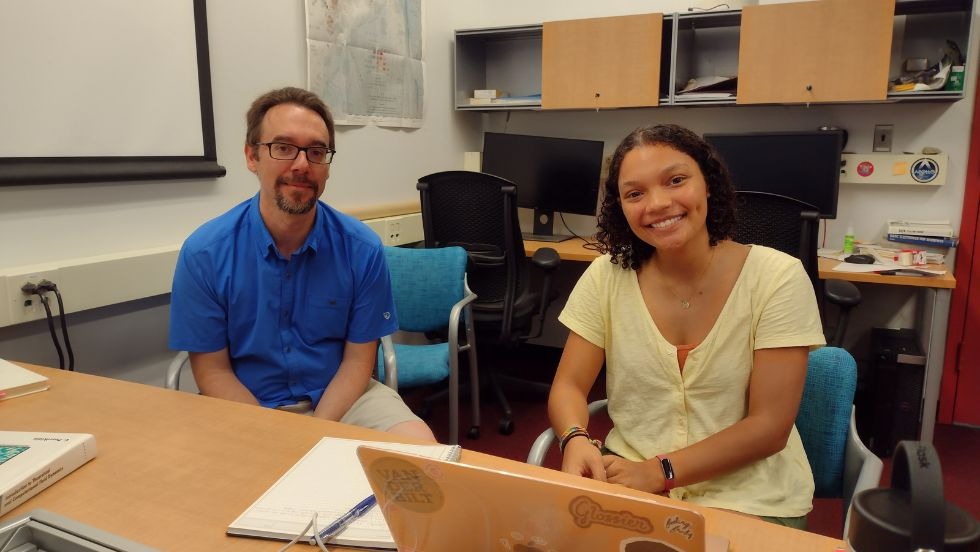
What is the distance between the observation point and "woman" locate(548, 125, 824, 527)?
4.01ft

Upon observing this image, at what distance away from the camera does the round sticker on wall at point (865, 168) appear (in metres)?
3.11

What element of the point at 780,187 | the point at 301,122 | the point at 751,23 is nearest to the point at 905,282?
the point at 780,187

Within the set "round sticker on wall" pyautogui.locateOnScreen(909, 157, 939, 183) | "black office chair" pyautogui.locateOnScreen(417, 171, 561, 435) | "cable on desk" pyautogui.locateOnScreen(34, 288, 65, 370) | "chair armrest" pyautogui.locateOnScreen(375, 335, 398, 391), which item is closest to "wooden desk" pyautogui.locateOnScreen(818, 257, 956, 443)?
"round sticker on wall" pyautogui.locateOnScreen(909, 157, 939, 183)

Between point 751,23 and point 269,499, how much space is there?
2902mm

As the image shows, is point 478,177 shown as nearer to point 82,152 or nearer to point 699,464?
point 82,152

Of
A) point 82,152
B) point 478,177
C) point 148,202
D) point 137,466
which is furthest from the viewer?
point 478,177

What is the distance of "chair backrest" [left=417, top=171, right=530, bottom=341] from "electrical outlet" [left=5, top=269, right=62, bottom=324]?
1466 mm

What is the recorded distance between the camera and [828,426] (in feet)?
4.28

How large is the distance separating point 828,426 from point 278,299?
1270 millimetres

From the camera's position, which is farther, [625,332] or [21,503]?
[625,332]

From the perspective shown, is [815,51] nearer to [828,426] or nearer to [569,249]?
[569,249]

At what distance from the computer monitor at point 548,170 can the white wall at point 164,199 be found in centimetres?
59

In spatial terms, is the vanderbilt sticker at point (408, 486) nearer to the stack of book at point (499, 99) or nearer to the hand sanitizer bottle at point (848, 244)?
the hand sanitizer bottle at point (848, 244)

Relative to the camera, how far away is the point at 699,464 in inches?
48.0
